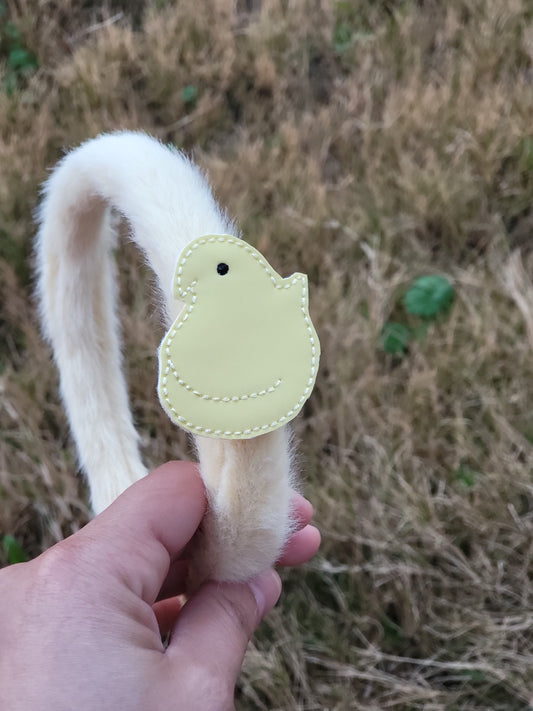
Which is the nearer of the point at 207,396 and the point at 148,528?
the point at 207,396

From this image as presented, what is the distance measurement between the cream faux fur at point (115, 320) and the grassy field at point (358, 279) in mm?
513

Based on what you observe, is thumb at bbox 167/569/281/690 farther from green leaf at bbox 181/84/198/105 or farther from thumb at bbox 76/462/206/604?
green leaf at bbox 181/84/198/105

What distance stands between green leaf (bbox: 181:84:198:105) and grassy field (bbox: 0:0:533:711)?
2cm

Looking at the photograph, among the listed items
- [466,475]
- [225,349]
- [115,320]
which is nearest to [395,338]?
[466,475]

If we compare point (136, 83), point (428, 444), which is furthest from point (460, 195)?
point (136, 83)

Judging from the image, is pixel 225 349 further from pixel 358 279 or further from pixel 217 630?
pixel 358 279

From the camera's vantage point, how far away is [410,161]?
1.92 meters

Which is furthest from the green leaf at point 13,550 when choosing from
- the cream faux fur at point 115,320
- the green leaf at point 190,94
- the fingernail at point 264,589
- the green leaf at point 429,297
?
the green leaf at point 190,94

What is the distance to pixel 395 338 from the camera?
5.40 feet

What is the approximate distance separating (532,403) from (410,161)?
82cm

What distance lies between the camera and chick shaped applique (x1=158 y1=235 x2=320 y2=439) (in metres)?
0.57

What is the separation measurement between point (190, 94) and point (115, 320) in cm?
152

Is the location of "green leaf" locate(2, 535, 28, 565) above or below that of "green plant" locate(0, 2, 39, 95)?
below

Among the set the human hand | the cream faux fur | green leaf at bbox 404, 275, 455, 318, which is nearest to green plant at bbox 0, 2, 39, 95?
green leaf at bbox 404, 275, 455, 318
